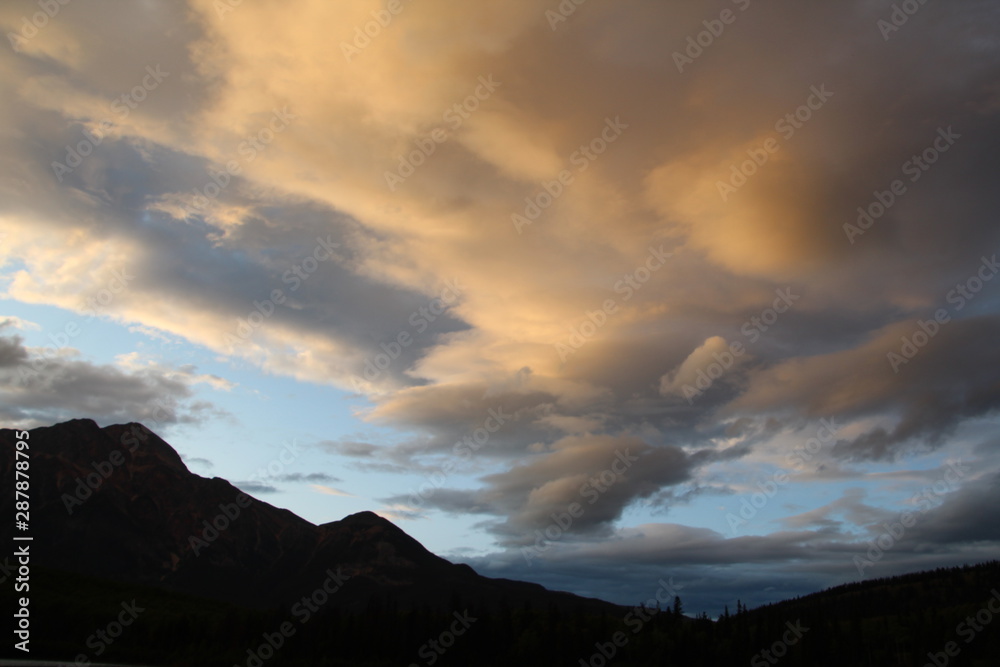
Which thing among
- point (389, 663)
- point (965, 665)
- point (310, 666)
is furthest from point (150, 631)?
point (965, 665)

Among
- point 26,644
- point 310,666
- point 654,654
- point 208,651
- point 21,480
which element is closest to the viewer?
point 21,480

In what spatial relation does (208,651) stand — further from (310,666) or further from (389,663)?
(389,663)

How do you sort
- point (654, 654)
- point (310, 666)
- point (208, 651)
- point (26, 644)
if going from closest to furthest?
point (26, 644) < point (310, 666) < point (208, 651) < point (654, 654)

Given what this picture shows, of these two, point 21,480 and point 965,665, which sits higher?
point 21,480

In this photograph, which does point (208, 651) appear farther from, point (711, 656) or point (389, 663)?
point (711, 656)

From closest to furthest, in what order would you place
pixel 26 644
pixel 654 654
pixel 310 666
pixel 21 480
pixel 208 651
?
pixel 21 480 < pixel 26 644 < pixel 310 666 < pixel 208 651 < pixel 654 654

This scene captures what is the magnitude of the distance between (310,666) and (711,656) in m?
110

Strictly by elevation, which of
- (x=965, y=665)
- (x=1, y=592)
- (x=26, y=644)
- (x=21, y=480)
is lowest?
(x=965, y=665)

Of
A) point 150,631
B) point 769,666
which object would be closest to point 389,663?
point 150,631

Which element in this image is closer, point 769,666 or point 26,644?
point 26,644

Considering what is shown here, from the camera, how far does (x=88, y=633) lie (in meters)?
191

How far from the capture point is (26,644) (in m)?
154

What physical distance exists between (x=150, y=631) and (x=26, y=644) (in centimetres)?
4341

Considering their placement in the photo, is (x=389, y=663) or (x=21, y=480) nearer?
(x=21, y=480)
